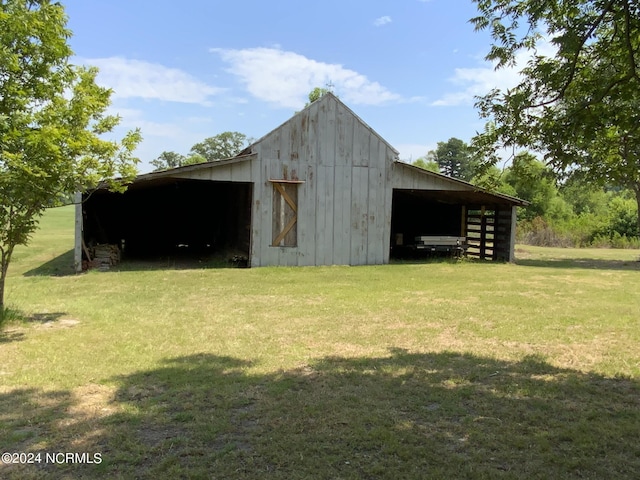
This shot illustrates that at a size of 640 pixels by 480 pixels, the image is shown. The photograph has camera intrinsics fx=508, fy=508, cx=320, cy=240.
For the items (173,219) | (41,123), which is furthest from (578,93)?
(173,219)

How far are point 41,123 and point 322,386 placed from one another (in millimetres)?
5083

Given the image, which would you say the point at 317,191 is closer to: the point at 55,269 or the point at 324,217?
the point at 324,217

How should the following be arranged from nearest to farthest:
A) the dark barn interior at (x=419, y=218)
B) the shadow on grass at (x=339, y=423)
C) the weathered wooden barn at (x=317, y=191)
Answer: the shadow on grass at (x=339, y=423)
the weathered wooden barn at (x=317, y=191)
the dark barn interior at (x=419, y=218)

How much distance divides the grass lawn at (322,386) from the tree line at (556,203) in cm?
200

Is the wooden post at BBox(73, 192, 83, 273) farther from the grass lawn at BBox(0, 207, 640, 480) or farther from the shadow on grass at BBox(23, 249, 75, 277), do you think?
the grass lawn at BBox(0, 207, 640, 480)

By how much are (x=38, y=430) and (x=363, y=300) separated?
667cm

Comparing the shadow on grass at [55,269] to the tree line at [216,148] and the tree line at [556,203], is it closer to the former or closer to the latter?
the tree line at [556,203]

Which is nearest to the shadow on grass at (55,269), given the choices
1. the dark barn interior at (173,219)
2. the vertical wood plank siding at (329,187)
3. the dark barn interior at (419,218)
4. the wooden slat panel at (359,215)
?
the dark barn interior at (173,219)

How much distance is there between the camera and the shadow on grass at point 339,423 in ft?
10.6

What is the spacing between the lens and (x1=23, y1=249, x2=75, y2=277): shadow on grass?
44.8 ft

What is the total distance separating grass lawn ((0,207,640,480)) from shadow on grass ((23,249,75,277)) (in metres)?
3.70

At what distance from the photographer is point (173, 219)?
2492cm

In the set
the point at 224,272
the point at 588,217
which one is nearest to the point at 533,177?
the point at 224,272

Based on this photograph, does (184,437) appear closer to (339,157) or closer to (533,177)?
(533,177)
